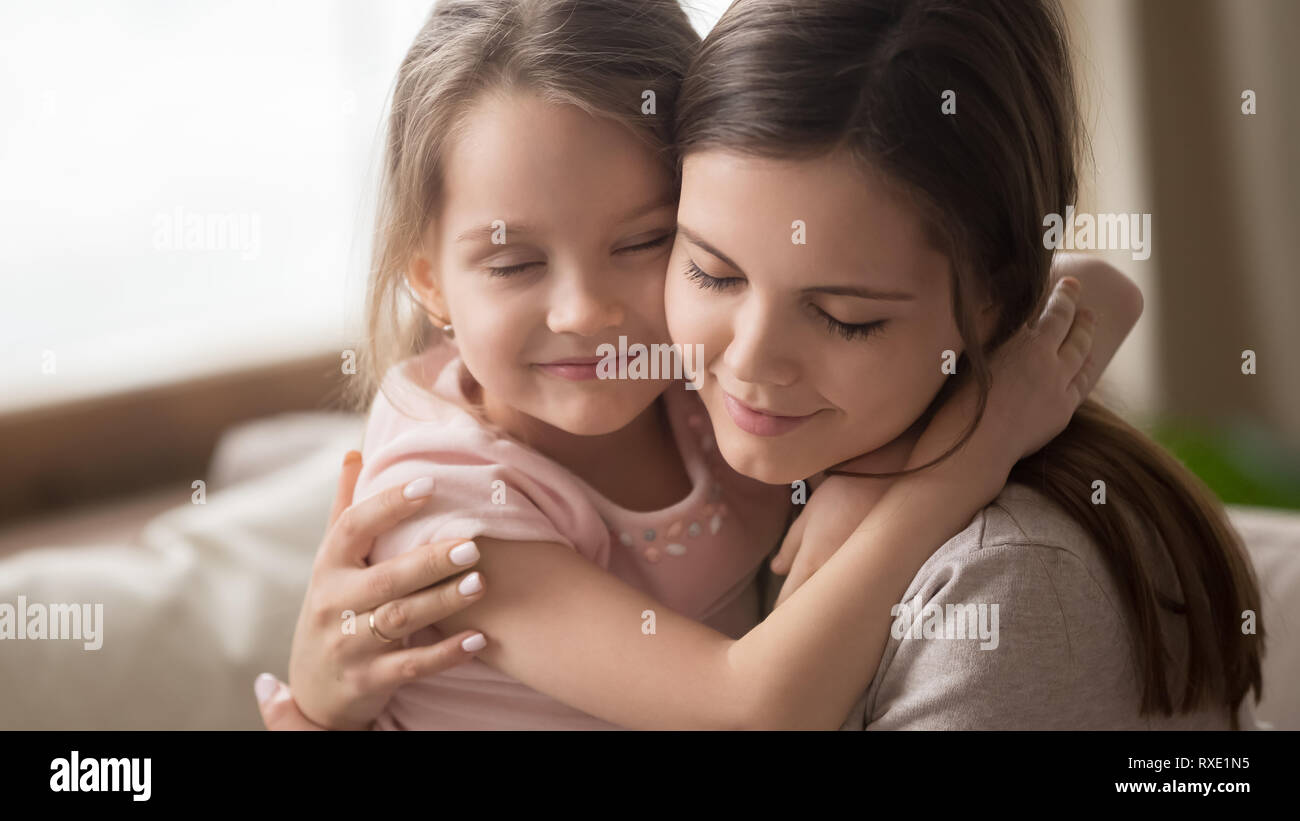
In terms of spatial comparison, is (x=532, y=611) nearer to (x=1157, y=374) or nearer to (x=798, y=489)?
(x=798, y=489)

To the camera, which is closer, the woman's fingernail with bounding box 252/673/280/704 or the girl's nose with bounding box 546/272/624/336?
the girl's nose with bounding box 546/272/624/336

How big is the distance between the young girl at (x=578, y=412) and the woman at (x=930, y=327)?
0.13 ft

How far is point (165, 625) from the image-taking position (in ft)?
5.68

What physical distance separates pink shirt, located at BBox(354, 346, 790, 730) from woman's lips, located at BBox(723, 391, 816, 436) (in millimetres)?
216

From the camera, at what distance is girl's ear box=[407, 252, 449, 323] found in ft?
3.77

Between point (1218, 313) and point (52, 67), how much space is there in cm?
276

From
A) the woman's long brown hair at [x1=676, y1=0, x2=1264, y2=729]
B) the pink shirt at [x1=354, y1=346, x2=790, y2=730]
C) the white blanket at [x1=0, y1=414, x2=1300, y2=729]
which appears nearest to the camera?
the woman's long brown hair at [x1=676, y1=0, x2=1264, y2=729]

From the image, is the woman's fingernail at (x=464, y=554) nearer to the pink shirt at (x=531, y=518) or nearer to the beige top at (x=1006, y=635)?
the pink shirt at (x=531, y=518)

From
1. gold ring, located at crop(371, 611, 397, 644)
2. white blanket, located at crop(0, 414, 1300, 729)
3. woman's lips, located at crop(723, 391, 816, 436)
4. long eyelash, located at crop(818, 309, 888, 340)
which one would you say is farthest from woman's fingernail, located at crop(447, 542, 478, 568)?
white blanket, located at crop(0, 414, 1300, 729)

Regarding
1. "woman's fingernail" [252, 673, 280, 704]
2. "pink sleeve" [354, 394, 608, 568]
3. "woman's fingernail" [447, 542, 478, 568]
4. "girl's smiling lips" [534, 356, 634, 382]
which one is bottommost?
"woman's fingernail" [252, 673, 280, 704]

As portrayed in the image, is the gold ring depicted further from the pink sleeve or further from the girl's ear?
the girl's ear

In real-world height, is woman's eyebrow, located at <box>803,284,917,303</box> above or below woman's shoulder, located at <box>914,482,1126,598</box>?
above
